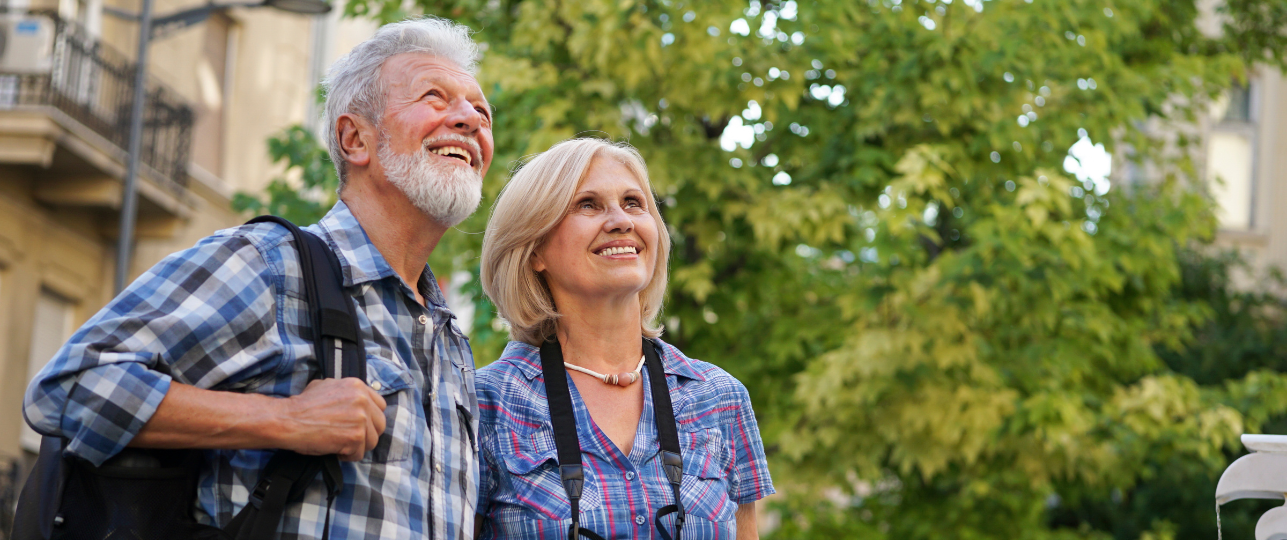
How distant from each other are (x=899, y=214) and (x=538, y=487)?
475 cm

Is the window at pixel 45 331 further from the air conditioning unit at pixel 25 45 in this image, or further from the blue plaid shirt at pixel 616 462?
the blue plaid shirt at pixel 616 462

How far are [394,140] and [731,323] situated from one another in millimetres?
6057

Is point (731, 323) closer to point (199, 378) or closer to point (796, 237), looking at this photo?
point (796, 237)

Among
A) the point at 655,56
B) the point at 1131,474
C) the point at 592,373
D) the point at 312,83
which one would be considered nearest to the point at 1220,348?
the point at 1131,474

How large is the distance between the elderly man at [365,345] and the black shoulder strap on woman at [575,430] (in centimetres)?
24

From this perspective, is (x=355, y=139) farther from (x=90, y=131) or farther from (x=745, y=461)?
(x=90, y=131)

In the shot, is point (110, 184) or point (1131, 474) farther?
point (110, 184)

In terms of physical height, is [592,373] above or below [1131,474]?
above

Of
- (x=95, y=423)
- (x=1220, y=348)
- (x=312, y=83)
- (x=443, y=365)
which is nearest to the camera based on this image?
(x=95, y=423)

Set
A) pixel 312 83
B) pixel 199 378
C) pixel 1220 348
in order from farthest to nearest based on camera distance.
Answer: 1. pixel 312 83
2. pixel 1220 348
3. pixel 199 378

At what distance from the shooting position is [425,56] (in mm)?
3133

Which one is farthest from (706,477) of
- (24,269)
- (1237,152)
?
(1237,152)

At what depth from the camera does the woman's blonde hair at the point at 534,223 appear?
3410 mm

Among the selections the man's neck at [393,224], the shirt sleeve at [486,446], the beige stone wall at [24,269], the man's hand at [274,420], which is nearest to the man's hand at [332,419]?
the man's hand at [274,420]
